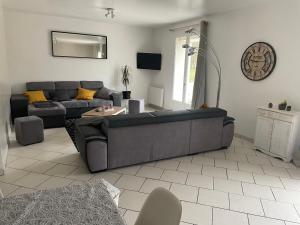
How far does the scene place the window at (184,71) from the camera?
6.28 meters

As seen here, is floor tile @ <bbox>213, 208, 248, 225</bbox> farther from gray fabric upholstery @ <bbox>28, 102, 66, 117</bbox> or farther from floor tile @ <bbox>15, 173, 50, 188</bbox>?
gray fabric upholstery @ <bbox>28, 102, 66, 117</bbox>

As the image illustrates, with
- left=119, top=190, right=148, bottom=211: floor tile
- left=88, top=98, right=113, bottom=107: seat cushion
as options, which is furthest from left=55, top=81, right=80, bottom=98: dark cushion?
left=119, top=190, right=148, bottom=211: floor tile

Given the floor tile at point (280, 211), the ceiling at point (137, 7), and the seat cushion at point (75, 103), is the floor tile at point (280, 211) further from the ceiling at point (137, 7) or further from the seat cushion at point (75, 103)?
the seat cushion at point (75, 103)

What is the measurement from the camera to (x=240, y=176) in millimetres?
3152

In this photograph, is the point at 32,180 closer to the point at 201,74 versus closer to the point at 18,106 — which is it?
the point at 18,106

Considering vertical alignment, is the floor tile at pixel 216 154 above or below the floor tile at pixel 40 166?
above

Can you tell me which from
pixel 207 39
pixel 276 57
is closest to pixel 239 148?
pixel 276 57

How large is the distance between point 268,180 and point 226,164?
63cm

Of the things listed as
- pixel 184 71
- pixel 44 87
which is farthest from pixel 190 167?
pixel 44 87

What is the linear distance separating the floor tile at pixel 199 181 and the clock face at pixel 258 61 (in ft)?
8.00

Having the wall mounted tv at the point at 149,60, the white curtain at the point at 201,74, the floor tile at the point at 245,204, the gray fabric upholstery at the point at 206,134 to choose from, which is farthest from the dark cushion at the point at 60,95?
the floor tile at the point at 245,204

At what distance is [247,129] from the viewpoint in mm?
4707

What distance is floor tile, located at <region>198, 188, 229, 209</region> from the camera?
2.49m

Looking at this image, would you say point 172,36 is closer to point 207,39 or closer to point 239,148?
point 207,39
